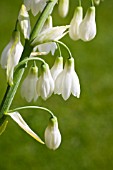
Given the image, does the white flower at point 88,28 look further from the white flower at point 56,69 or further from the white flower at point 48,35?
the white flower at point 56,69

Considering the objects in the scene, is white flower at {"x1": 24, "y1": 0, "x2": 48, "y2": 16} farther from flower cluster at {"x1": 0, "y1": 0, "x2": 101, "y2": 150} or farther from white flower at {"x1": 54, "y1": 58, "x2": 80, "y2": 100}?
white flower at {"x1": 54, "y1": 58, "x2": 80, "y2": 100}

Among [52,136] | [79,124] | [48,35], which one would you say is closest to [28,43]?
[48,35]

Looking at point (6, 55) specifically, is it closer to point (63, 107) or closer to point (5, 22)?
point (63, 107)

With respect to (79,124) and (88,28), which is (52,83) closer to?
(88,28)

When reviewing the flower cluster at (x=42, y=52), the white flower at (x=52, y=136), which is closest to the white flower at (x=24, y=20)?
the flower cluster at (x=42, y=52)

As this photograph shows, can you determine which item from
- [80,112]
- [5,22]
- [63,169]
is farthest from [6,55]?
[5,22]

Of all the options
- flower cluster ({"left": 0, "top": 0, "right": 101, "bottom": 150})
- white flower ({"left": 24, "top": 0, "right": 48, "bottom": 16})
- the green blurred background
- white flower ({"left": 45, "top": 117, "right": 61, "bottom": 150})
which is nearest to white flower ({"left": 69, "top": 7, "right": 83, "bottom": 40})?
flower cluster ({"left": 0, "top": 0, "right": 101, "bottom": 150})
